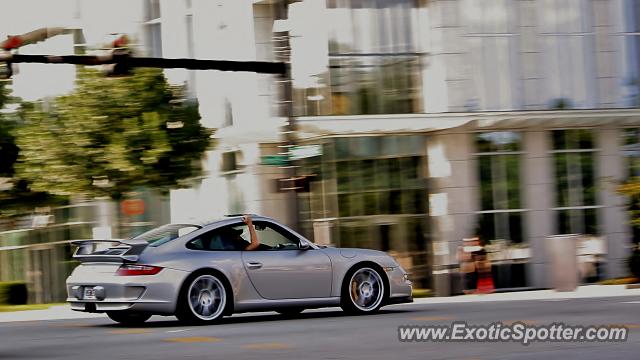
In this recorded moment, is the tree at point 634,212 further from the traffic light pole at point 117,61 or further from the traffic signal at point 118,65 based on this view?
the traffic signal at point 118,65

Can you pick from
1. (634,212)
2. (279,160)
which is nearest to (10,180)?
(279,160)

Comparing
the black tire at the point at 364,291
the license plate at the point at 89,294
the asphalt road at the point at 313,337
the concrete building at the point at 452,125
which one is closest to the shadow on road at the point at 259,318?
the asphalt road at the point at 313,337

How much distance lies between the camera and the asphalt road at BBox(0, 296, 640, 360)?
437 inches

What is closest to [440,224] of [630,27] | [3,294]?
[630,27]

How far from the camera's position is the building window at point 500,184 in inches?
1200

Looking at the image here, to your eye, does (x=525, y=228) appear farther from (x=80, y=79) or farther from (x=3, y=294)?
(x=3, y=294)

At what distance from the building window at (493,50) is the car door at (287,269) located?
1417 cm

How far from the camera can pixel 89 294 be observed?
51.0 feet

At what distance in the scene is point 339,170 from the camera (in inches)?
1176

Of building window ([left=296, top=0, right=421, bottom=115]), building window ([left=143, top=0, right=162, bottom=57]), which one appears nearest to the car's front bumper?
building window ([left=296, top=0, right=421, bottom=115])

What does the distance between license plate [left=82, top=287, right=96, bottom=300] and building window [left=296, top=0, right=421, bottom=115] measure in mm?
13924

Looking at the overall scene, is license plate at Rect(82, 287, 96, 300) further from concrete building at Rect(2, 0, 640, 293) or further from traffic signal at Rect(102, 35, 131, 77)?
concrete building at Rect(2, 0, 640, 293)

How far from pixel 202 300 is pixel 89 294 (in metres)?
1.37

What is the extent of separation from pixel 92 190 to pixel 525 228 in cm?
1027
